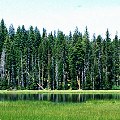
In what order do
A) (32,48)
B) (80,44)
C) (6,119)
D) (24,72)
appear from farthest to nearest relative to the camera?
1. (32,48)
2. (24,72)
3. (80,44)
4. (6,119)

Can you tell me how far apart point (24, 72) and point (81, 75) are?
2066 cm

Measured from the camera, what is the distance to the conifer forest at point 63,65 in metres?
91.7

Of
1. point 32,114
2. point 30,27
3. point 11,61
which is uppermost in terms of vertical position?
point 30,27

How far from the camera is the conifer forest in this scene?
91688 millimetres

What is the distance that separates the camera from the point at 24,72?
97.4 m

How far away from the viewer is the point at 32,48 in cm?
10362

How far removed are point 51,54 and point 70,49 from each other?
30.5 ft

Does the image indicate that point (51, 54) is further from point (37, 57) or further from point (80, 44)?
point (80, 44)

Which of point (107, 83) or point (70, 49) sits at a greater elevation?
point (70, 49)

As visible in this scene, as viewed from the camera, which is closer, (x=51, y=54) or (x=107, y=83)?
(x=107, y=83)

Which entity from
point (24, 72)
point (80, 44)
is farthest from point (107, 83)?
point (24, 72)

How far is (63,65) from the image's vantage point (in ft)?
315

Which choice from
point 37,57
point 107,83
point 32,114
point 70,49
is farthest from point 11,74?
point 32,114

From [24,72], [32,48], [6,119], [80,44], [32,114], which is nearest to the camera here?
[6,119]
